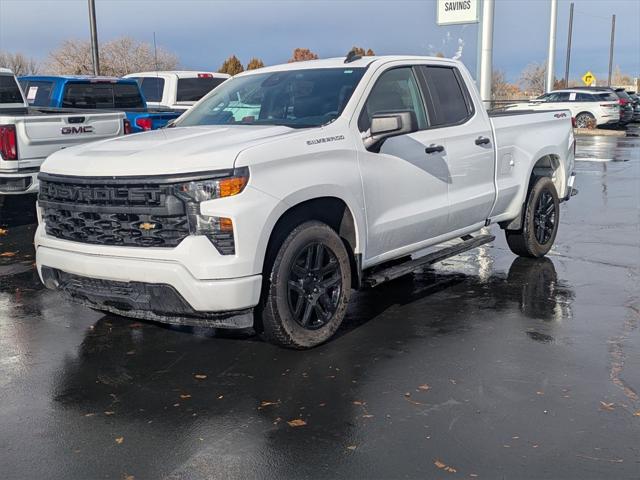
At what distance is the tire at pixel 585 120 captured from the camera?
104 ft

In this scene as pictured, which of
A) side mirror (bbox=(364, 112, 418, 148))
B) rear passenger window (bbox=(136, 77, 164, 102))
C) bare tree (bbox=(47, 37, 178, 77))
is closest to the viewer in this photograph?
side mirror (bbox=(364, 112, 418, 148))

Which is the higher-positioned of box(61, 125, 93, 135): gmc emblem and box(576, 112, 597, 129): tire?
box(61, 125, 93, 135): gmc emblem

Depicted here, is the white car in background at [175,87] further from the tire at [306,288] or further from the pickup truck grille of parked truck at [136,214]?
the tire at [306,288]

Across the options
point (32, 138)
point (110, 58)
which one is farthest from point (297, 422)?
point (110, 58)

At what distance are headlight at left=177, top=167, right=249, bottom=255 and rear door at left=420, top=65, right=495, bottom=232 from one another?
2.21 metres

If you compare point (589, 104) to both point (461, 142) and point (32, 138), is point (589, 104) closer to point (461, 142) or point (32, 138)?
point (32, 138)

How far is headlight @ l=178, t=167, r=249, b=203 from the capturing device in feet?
15.1

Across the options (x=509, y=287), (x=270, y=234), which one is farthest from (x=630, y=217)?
(x=270, y=234)

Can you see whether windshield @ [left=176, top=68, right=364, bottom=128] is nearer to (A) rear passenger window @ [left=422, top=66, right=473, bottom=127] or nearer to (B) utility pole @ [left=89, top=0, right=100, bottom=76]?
(A) rear passenger window @ [left=422, top=66, right=473, bottom=127]

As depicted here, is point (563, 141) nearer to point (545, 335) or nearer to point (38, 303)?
point (545, 335)

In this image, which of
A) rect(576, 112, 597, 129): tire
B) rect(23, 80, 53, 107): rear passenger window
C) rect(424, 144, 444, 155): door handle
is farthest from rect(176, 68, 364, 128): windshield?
rect(576, 112, 597, 129): tire

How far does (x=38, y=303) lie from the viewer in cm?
668

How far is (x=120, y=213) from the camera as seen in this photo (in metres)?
4.82

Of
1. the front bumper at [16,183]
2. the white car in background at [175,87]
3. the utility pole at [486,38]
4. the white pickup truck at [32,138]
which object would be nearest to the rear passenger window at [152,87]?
the white car in background at [175,87]
